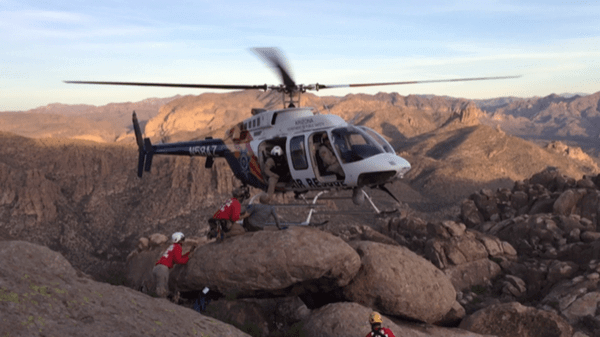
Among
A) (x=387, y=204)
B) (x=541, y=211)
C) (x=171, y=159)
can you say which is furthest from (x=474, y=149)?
(x=541, y=211)

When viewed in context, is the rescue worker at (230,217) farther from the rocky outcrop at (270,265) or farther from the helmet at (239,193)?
the rocky outcrop at (270,265)

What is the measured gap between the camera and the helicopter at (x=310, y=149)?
13.6m

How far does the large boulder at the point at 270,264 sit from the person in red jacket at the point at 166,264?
406 mm

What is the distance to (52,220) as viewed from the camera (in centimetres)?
5594

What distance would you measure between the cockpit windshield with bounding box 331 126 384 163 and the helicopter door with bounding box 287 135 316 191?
965 mm

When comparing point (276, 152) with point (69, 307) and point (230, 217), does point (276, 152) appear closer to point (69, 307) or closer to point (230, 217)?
point (230, 217)

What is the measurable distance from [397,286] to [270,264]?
3756mm

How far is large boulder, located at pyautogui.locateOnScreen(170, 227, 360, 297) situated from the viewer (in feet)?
40.3

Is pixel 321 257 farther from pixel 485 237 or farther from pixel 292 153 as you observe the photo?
pixel 485 237

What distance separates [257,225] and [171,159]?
61.4 m

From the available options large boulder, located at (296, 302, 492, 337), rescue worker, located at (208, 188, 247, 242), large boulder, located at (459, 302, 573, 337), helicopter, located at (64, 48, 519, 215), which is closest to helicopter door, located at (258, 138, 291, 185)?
helicopter, located at (64, 48, 519, 215)

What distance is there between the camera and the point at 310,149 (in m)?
14.1

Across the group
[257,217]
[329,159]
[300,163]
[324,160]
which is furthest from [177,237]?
[329,159]

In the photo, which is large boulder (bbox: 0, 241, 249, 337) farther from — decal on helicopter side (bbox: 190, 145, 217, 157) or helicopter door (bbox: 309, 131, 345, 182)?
decal on helicopter side (bbox: 190, 145, 217, 157)
